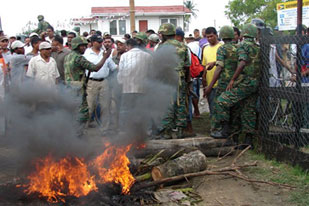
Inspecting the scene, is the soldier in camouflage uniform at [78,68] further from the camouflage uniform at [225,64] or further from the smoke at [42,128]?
the camouflage uniform at [225,64]

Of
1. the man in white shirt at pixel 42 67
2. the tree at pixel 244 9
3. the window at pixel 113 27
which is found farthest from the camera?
the window at pixel 113 27

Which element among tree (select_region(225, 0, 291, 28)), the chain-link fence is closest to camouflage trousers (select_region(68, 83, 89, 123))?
the chain-link fence

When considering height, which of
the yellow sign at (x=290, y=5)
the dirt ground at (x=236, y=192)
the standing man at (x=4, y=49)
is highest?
the yellow sign at (x=290, y=5)

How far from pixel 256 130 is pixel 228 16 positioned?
2486cm

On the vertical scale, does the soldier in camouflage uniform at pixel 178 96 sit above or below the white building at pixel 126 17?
below

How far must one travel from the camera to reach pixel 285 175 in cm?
510

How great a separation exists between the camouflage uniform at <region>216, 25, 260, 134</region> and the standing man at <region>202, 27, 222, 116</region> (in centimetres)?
128

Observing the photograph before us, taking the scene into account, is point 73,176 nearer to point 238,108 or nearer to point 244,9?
point 238,108

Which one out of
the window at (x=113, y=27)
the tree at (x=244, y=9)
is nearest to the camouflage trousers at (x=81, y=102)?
the tree at (x=244, y=9)

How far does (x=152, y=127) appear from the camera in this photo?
6367mm

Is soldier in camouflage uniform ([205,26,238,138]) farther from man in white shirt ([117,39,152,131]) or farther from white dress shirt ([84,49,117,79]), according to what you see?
white dress shirt ([84,49,117,79])

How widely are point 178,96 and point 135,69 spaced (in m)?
0.97

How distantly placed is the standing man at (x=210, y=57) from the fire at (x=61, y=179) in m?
3.87

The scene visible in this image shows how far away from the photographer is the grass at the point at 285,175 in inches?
173
